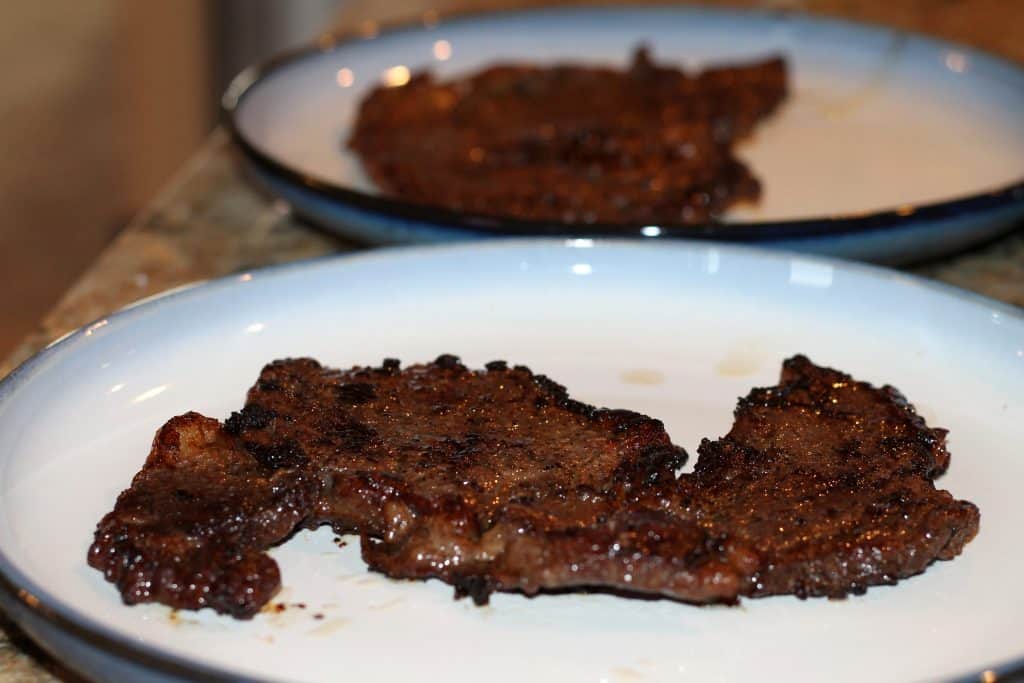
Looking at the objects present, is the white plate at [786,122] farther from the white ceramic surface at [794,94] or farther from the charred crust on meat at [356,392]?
the charred crust on meat at [356,392]

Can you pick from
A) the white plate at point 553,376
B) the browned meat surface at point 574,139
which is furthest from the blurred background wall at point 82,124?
Answer: the white plate at point 553,376

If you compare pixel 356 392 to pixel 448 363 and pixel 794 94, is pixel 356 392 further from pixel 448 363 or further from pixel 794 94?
pixel 794 94

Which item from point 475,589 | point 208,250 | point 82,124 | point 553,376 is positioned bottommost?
point 82,124

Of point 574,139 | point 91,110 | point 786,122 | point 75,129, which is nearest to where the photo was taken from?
point 574,139

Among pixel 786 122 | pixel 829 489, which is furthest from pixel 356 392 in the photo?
pixel 786 122

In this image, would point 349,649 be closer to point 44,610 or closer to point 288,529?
point 288,529

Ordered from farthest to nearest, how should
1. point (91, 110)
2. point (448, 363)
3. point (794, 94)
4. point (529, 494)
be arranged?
1. point (91, 110)
2. point (794, 94)
3. point (448, 363)
4. point (529, 494)
